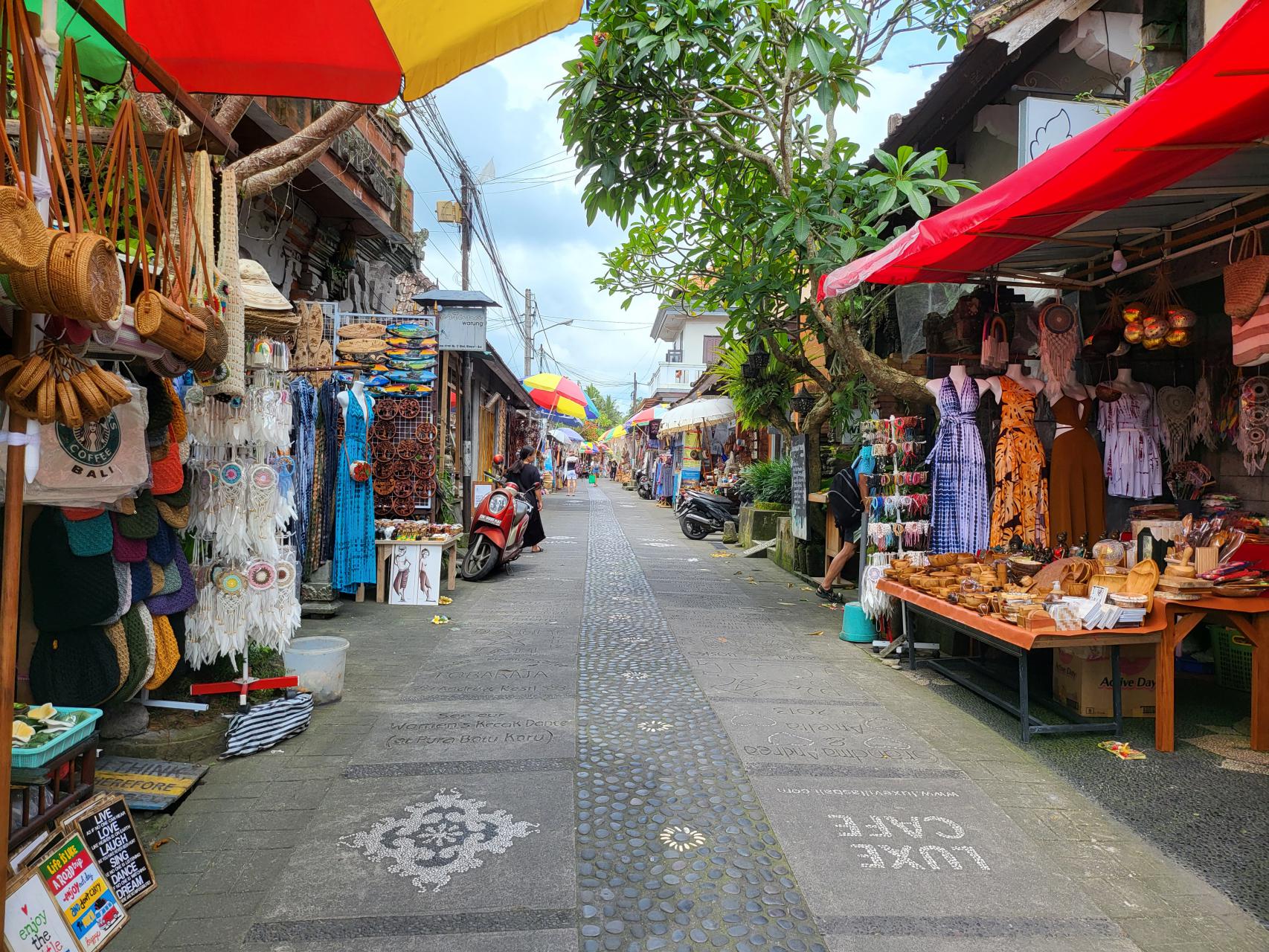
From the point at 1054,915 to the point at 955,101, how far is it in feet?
24.6

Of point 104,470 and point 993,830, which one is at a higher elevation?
point 104,470

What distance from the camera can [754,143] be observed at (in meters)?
8.54

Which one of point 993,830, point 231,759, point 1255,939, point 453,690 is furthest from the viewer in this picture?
point 453,690

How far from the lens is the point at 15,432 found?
7.27 feet

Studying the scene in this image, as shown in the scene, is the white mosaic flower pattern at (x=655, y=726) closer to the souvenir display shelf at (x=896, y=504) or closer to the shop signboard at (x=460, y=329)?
the souvenir display shelf at (x=896, y=504)

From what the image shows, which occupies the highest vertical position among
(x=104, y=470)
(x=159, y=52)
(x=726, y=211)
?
(x=726, y=211)

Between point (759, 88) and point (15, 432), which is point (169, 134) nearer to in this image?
point (15, 432)

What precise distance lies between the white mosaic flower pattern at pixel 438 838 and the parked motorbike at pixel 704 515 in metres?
13.5

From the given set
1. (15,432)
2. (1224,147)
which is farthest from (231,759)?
(1224,147)

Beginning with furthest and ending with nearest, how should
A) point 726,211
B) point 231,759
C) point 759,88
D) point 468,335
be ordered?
1. point 468,335
2. point 726,211
3. point 759,88
4. point 231,759

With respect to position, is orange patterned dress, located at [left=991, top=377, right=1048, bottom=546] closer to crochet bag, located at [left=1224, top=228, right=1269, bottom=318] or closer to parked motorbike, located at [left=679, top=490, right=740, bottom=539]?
crochet bag, located at [left=1224, top=228, right=1269, bottom=318]

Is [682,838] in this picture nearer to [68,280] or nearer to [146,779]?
[146,779]

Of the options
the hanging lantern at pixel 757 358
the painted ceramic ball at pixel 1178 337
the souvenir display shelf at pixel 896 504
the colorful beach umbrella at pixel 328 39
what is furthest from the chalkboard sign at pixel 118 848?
the hanging lantern at pixel 757 358

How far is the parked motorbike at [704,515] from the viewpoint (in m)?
17.1
